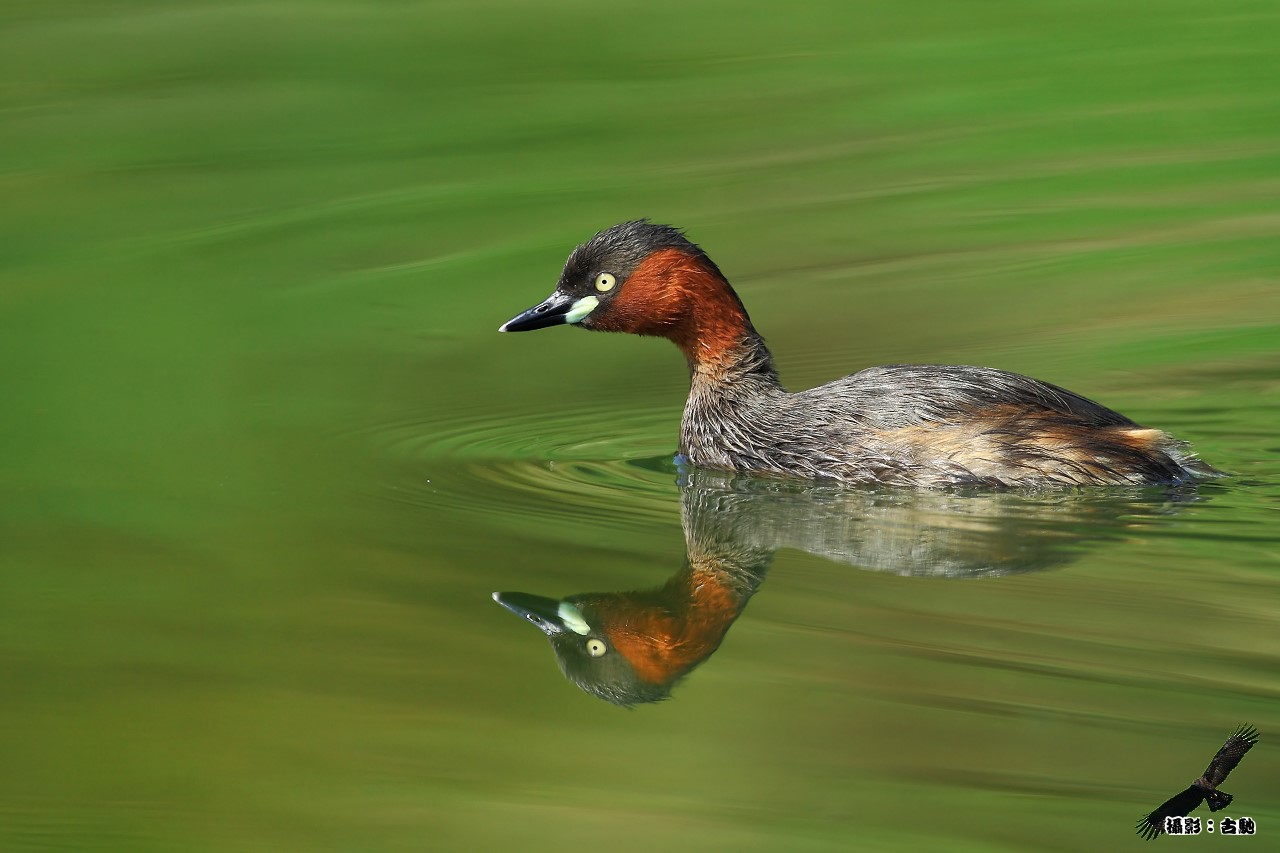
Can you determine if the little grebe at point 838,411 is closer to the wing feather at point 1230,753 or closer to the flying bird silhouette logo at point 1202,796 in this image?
the wing feather at point 1230,753

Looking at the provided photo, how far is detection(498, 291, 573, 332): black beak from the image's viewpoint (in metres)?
7.69

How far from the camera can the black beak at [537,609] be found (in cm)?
548

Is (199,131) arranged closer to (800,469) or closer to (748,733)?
(800,469)

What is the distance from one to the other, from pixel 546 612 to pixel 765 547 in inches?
40.4

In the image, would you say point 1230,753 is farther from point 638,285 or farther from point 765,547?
point 638,285

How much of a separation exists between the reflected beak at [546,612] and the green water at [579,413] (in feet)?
0.43

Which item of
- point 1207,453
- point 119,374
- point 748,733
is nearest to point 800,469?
point 1207,453

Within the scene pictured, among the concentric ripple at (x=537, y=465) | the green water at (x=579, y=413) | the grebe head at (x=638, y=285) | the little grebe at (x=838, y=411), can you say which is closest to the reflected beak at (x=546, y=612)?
the green water at (x=579, y=413)

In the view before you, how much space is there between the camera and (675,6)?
591 inches

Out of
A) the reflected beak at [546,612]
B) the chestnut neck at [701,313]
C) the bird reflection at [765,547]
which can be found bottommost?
the bird reflection at [765,547]

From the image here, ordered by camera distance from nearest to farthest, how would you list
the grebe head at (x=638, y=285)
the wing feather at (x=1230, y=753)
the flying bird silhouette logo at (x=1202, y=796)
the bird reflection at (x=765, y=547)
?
1. the flying bird silhouette logo at (x=1202, y=796)
2. the wing feather at (x=1230, y=753)
3. the bird reflection at (x=765, y=547)
4. the grebe head at (x=638, y=285)

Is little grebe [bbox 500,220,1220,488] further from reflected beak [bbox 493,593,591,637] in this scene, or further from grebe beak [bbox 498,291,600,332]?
reflected beak [bbox 493,593,591,637]

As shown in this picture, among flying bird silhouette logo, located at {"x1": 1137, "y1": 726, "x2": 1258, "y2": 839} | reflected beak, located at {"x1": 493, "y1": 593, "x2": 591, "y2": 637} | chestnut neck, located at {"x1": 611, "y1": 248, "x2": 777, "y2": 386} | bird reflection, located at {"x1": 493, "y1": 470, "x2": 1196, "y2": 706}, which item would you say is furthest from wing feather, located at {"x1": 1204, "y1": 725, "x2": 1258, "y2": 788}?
chestnut neck, located at {"x1": 611, "y1": 248, "x2": 777, "y2": 386}

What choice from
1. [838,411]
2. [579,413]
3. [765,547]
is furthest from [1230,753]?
[579,413]
